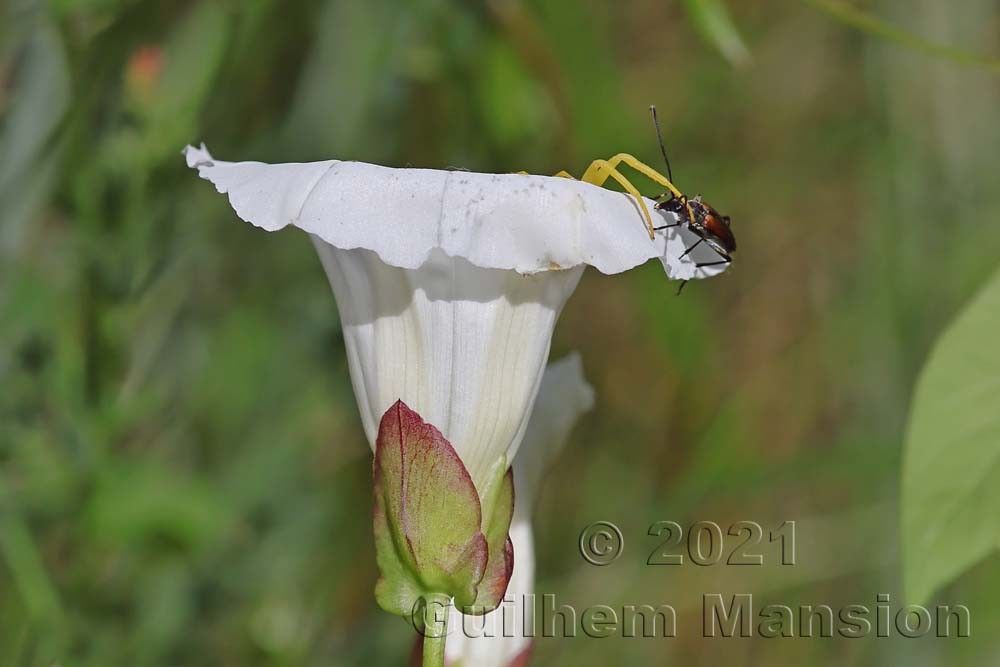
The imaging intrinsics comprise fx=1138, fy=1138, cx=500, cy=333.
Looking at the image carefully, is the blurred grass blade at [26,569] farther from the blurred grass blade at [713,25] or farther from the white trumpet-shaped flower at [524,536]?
the blurred grass blade at [713,25]

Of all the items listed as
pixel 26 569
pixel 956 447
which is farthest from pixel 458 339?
pixel 26 569

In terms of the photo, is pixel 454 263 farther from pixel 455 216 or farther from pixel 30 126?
pixel 30 126

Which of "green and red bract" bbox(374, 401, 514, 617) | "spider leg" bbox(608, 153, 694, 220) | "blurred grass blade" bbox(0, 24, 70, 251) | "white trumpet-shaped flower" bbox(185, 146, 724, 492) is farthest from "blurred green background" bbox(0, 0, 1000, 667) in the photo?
"green and red bract" bbox(374, 401, 514, 617)

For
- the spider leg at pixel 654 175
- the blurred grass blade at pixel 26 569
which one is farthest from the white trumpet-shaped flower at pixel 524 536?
the blurred grass blade at pixel 26 569

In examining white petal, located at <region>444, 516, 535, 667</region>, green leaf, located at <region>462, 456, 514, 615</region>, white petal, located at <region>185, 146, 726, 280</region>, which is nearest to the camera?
white petal, located at <region>185, 146, 726, 280</region>
